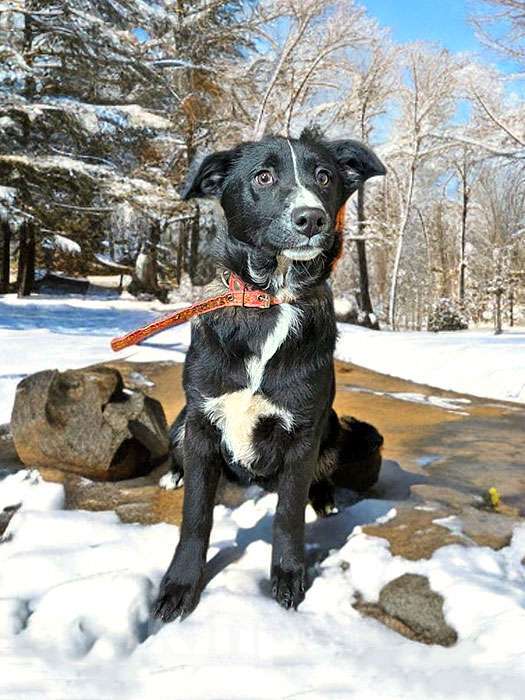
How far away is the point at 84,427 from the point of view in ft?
10.7

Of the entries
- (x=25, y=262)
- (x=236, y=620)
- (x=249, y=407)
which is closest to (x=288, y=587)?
(x=236, y=620)

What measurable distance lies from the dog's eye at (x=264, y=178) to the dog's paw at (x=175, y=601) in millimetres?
1474

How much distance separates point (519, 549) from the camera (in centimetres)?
237

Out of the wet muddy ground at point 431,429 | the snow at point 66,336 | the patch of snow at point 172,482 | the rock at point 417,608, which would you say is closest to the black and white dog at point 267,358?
the rock at point 417,608

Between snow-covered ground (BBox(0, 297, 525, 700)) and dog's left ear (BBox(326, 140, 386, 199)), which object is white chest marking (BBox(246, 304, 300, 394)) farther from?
snow-covered ground (BBox(0, 297, 525, 700))

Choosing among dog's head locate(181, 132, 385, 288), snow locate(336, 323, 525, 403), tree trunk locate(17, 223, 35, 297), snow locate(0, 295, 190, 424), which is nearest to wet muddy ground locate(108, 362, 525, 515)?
snow locate(336, 323, 525, 403)

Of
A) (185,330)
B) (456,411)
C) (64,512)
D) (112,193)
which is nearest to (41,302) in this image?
(112,193)

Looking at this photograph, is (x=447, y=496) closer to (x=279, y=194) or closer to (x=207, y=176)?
(x=279, y=194)

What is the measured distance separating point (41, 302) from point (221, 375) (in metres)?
13.2

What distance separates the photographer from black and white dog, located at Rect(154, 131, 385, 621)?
6.89 ft

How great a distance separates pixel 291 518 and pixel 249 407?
443mm

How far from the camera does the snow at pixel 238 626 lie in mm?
1621

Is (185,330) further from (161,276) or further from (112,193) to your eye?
(161,276)

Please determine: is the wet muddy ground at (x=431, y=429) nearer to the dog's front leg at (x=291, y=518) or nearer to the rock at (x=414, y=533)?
the rock at (x=414, y=533)
